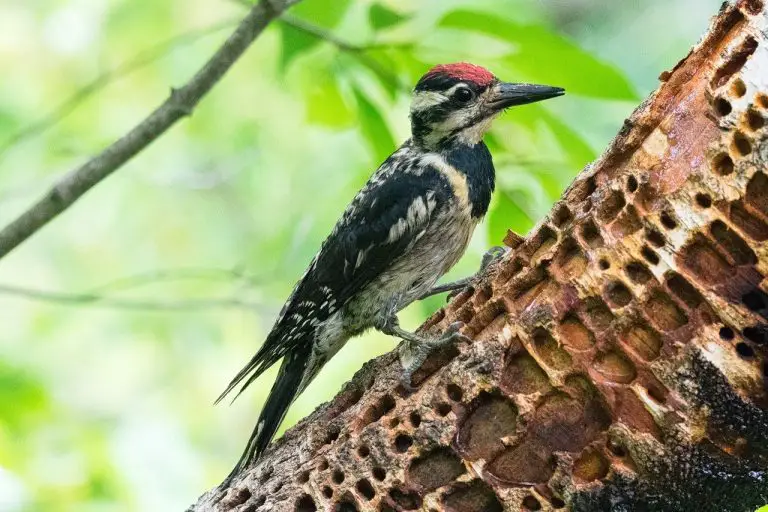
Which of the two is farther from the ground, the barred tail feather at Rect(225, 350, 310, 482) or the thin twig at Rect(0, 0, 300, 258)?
the thin twig at Rect(0, 0, 300, 258)

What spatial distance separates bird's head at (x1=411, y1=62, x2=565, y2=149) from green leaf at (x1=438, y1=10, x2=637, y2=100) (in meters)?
0.75

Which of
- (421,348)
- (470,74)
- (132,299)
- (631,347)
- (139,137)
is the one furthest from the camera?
(132,299)

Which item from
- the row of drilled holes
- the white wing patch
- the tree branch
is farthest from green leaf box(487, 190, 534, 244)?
the tree branch

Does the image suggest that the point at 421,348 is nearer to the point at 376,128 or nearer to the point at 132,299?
the point at 376,128

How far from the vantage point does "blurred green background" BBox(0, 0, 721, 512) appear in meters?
3.10

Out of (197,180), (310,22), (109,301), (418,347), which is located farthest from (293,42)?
(197,180)

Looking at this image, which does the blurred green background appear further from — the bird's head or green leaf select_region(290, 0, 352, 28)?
the bird's head

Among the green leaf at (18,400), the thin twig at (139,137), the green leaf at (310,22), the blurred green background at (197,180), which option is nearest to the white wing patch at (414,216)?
the blurred green background at (197,180)

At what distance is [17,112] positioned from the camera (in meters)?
5.92

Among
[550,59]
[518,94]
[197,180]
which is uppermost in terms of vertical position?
[197,180]

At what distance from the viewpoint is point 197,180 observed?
6805 mm

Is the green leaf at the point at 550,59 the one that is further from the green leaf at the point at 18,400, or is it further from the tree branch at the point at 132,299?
the green leaf at the point at 18,400

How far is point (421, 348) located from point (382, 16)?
1045 mm

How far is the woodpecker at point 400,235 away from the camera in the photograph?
3.33 metres
